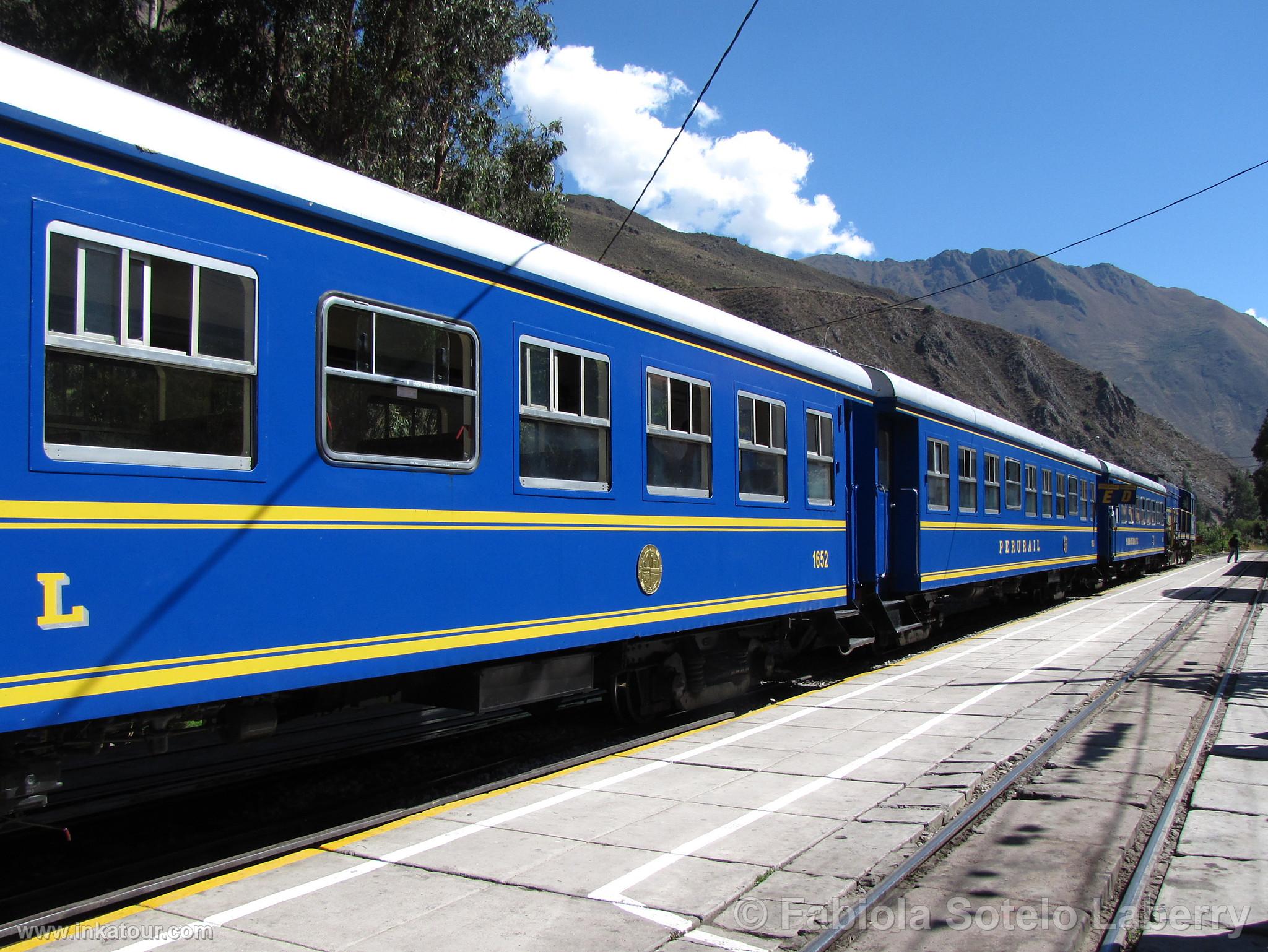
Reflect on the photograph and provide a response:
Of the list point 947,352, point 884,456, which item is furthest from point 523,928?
point 947,352

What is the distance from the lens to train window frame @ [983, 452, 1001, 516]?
1528 centimetres

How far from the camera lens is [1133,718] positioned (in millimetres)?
8773

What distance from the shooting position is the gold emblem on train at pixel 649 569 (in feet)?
24.1

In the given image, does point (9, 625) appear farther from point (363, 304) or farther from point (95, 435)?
point (363, 304)

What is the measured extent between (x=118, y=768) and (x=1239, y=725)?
875 centimetres

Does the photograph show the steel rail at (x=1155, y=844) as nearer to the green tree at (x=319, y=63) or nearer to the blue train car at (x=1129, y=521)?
the green tree at (x=319, y=63)

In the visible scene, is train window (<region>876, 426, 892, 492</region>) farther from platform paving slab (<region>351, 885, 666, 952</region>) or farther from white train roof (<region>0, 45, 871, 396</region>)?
platform paving slab (<region>351, 885, 666, 952</region>)

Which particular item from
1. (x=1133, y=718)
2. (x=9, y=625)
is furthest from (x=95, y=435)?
(x=1133, y=718)

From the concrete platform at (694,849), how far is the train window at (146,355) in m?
1.95

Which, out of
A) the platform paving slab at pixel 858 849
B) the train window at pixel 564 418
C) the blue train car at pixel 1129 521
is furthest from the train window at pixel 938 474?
the blue train car at pixel 1129 521

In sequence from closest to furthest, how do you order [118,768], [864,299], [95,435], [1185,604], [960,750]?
[95,435], [118,768], [960,750], [1185,604], [864,299]

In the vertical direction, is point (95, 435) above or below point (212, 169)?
below

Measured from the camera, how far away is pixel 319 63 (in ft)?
59.0

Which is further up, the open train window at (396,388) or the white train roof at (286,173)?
the white train roof at (286,173)
